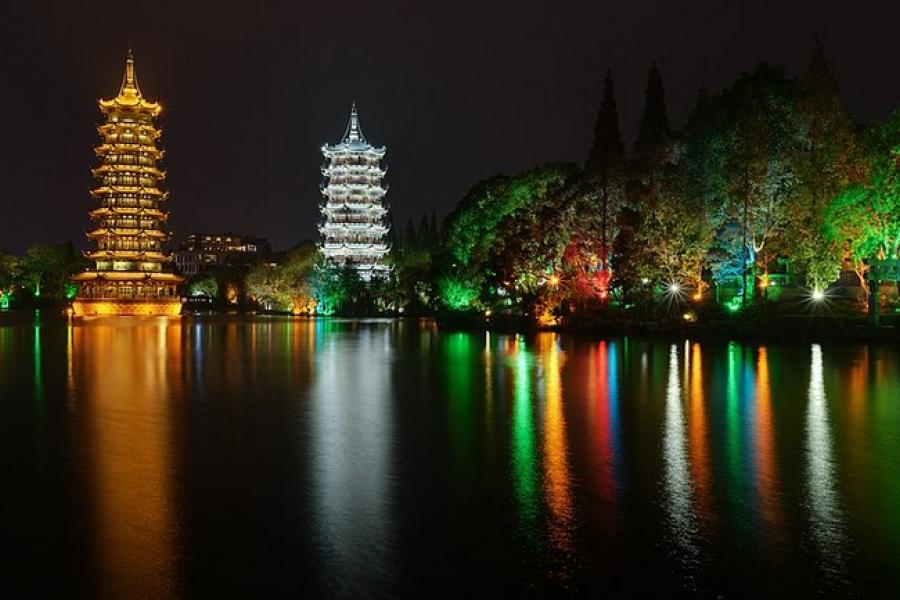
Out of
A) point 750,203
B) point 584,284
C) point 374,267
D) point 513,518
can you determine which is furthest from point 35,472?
point 374,267

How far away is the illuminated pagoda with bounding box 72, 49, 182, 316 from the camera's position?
105 metres

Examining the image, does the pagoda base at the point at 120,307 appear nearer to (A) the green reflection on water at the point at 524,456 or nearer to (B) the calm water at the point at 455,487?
(B) the calm water at the point at 455,487

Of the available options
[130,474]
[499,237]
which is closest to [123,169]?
[499,237]

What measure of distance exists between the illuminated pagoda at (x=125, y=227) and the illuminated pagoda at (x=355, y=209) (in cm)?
2340

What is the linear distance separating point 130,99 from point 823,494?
10857 cm

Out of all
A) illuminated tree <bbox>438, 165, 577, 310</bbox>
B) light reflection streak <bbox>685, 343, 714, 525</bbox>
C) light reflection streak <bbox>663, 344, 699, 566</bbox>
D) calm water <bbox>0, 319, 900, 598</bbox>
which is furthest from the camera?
illuminated tree <bbox>438, 165, 577, 310</bbox>

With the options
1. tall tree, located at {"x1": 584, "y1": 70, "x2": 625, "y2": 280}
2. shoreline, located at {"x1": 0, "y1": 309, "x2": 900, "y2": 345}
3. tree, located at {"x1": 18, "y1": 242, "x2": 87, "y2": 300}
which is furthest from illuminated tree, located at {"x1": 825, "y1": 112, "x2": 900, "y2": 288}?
tree, located at {"x1": 18, "y1": 242, "x2": 87, "y2": 300}

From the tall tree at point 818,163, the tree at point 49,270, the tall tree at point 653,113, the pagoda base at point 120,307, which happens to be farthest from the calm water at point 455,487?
the tree at point 49,270

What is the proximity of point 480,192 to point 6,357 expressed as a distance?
1749 inches

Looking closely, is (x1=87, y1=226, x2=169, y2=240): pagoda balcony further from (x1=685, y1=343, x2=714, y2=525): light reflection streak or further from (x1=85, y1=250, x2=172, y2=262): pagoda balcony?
(x1=685, y1=343, x2=714, y2=525): light reflection streak

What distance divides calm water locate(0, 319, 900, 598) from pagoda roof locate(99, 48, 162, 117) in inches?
3497

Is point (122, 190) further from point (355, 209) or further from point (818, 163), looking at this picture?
point (818, 163)

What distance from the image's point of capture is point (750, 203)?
47000 mm

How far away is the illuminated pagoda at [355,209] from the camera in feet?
395
